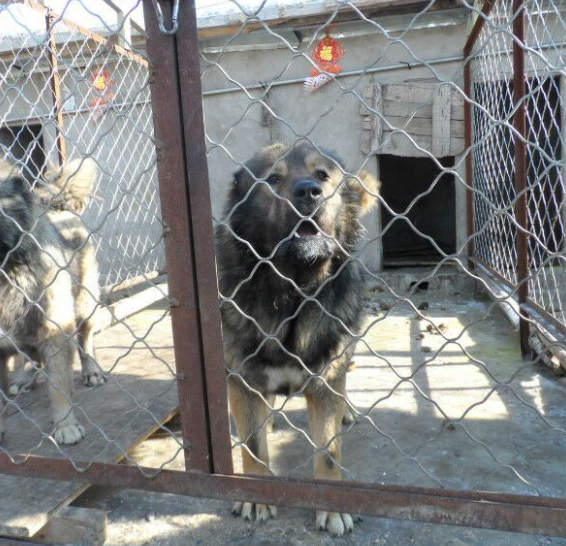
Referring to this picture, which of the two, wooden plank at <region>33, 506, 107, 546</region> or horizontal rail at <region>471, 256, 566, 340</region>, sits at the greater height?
horizontal rail at <region>471, 256, 566, 340</region>

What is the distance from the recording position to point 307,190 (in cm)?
199

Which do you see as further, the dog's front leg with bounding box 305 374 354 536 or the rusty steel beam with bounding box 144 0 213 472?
the dog's front leg with bounding box 305 374 354 536

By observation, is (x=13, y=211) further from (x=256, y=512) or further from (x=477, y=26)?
(x=477, y=26)

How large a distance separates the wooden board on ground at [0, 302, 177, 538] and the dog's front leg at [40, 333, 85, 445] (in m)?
0.05

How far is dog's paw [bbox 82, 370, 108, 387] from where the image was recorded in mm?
3370

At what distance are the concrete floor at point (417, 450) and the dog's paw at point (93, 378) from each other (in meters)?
0.64

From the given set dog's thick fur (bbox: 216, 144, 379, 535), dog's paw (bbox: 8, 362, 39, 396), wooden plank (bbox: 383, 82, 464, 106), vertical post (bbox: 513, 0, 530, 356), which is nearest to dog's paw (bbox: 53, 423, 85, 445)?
dog's paw (bbox: 8, 362, 39, 396)

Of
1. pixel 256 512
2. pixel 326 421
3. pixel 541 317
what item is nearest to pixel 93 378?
pixel 256 512

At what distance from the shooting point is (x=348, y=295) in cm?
246

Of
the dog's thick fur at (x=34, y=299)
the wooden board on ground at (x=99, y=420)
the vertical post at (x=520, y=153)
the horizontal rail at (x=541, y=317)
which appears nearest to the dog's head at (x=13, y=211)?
the dog's thick fur at (x=34, y=299)

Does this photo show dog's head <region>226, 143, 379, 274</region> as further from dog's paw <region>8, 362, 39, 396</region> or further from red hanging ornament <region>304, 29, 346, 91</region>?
red hanging ornament <region>304, 29, 346, 91</region>

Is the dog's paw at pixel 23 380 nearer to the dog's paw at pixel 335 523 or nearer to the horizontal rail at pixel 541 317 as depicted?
the dog's paw at pixel 335 523

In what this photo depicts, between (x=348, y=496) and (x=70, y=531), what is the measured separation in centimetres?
114

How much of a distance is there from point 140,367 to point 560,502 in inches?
103
